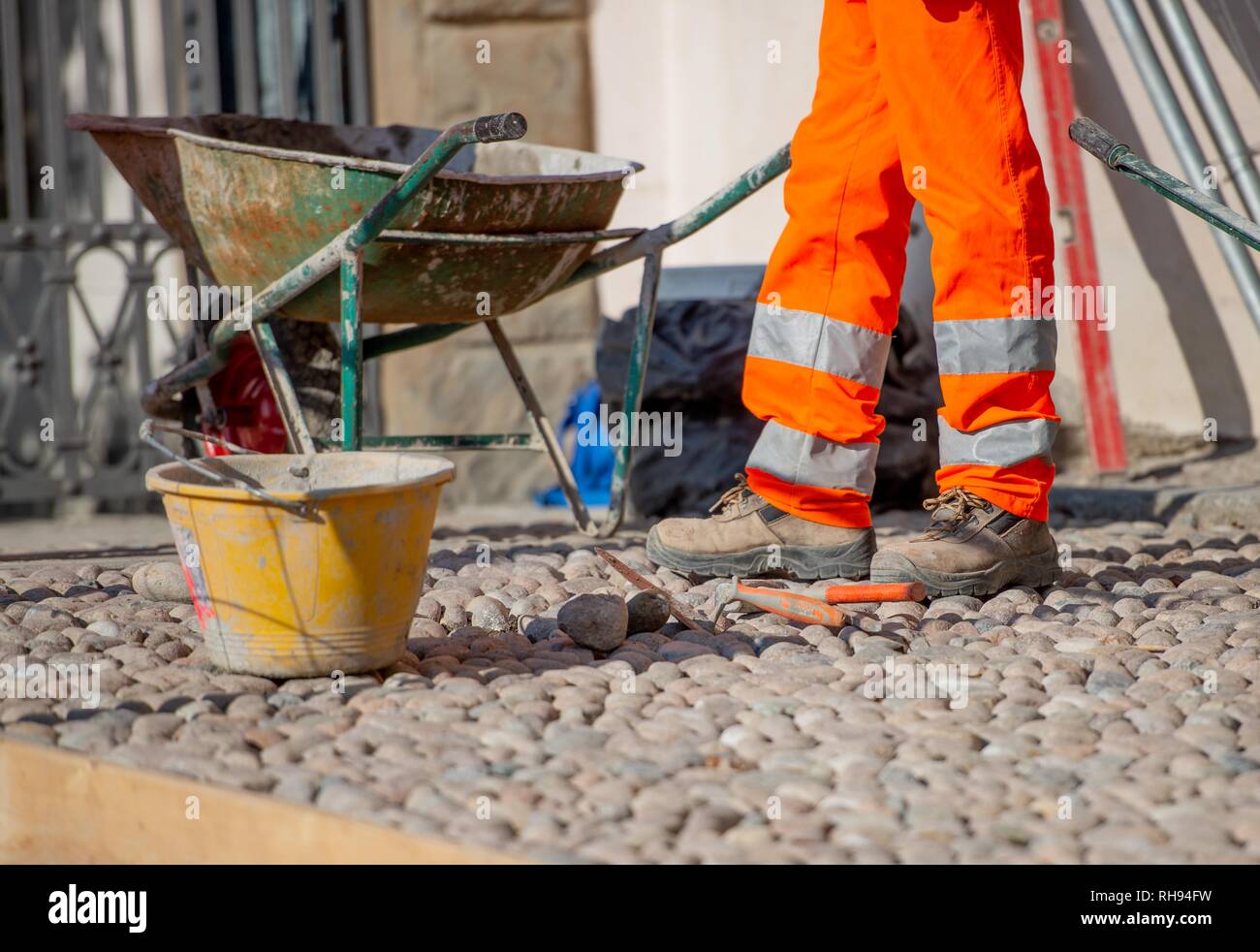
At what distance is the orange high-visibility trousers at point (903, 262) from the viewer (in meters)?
2.68

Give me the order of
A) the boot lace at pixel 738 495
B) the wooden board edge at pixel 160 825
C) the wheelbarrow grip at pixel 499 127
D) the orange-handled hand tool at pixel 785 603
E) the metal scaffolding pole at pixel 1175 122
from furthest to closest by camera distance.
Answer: the metal scaffolding pole at pixel 1175 122
the boot lace at pixel 738 495
the orange-handled hand tool at pixel 785 603
the wheelbarrow grip at pixel 499 127
the wooden board edge at pixel 160 825

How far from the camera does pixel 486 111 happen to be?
4.77 m

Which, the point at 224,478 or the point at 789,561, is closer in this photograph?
the point at 224,478

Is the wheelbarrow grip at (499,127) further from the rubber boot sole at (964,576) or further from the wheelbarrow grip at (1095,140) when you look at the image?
the rubber boot sole at (964,576)

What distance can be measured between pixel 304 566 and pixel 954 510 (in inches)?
49.2

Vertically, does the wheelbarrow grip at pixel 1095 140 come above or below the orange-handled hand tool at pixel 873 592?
above

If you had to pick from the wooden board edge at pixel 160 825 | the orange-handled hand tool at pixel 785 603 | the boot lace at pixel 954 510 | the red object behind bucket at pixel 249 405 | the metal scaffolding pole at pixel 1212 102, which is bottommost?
the wooden board edge at pixel 160 825

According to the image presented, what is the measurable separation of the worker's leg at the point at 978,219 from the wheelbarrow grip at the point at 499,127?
0.71 m

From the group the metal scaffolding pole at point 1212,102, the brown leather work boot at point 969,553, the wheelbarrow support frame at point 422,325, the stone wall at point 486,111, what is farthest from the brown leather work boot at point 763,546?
the stone wall at point 486,111

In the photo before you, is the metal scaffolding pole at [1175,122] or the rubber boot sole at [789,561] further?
the metal scaffolding pole at [1175,122]

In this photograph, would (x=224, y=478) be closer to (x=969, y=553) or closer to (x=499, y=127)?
(x=499, y=127)

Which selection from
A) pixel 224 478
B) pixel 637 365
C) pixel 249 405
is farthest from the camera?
pixel 249 405

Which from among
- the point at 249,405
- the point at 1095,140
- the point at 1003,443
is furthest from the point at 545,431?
the point at 1095,140
